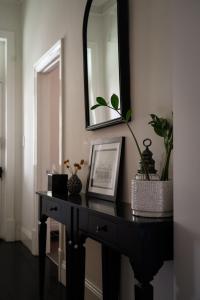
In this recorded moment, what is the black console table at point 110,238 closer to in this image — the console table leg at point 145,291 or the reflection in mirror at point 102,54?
the console table leg at point 145,291

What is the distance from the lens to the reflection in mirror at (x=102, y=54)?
229 centimetres

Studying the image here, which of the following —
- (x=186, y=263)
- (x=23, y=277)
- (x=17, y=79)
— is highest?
(x=17, y=79)

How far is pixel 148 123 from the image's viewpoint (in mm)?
1889

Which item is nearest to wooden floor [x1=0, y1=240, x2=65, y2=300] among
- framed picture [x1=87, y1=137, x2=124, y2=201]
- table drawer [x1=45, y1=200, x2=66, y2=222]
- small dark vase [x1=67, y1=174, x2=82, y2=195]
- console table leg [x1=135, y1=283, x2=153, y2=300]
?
table drawer [x1=45, y1=200, x2=66, y2=222]

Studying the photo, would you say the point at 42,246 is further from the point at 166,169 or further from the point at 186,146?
the point at 186,146

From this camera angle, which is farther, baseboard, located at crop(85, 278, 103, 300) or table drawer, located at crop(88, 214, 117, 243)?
baseboard, located at crop(85, 278, 103, 300)

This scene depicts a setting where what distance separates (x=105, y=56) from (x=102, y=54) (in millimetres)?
60

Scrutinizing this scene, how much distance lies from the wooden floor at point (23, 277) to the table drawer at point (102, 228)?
120 cm

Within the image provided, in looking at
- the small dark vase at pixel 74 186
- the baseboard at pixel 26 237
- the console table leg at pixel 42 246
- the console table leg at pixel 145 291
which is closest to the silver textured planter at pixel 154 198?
the console table leg at pixel 145 291

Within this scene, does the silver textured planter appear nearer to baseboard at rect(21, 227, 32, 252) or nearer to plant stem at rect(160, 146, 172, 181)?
plant stem at rect(160, 146, 172, 181)

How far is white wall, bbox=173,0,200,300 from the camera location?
1.35 m

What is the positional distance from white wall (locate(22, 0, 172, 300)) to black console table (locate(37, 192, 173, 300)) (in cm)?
17

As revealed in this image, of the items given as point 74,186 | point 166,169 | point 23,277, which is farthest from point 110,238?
point 23,277

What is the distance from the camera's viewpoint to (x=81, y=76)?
2.90 metres
